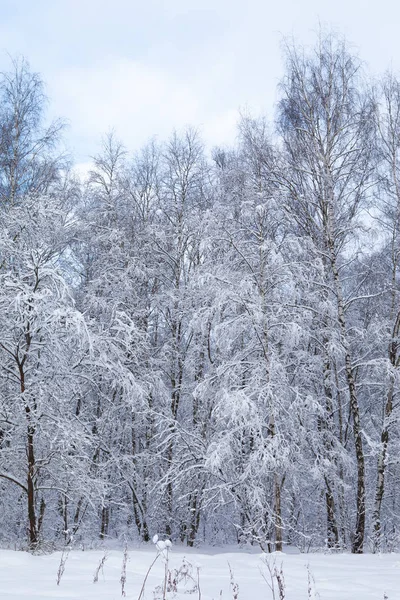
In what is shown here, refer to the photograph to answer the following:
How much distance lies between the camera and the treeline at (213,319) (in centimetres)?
798

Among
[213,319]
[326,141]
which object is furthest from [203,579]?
[326,141]

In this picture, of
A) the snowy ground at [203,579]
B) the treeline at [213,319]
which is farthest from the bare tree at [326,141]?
the snowy ground at [203,579]

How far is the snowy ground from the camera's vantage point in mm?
3541

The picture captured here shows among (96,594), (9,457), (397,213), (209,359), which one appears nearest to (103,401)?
(209,359)

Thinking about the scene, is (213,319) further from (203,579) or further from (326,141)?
(203,579)

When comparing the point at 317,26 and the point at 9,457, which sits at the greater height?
the point at 317,26

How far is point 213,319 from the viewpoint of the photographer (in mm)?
9336

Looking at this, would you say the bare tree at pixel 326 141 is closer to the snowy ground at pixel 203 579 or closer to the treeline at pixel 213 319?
the treeline at pixel 213 319

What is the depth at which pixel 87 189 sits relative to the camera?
15523 mm

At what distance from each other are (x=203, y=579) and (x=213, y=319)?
5.38 m

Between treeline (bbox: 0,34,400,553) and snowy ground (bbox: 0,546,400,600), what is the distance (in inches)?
47.6

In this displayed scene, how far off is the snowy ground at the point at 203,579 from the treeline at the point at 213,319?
121 cm

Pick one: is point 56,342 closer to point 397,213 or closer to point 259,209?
point 259,209

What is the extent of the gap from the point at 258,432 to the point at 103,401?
647cm
